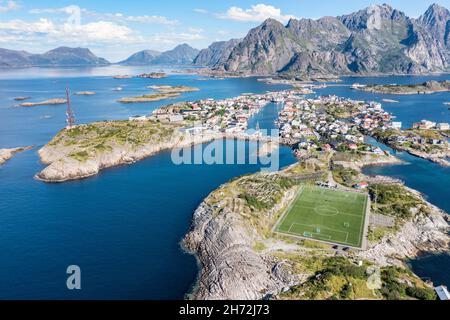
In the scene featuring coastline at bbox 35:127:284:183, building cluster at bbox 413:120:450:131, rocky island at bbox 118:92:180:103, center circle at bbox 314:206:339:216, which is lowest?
center circle at bbox 314:206:339:216

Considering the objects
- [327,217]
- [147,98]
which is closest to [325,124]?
[327,217]

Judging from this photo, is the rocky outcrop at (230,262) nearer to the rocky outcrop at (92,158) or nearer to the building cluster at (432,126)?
the rocky outcrop at (92,158)

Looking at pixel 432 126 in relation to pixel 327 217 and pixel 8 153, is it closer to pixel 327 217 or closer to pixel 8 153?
pixel 327 217

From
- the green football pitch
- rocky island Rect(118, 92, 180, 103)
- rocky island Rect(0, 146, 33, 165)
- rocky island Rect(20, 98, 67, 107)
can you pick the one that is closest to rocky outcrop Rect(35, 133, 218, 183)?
rocky island Rect(0, 146, 33, 165)

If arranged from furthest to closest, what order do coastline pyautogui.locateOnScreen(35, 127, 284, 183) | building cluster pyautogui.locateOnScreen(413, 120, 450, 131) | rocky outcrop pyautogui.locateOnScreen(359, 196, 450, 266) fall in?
1. building cluster pyautogui.locateOnScreen(413, 120, 450, 131)
2. coastline pyautogui.locateOnScreen(35, 127, 284, 183)
3. rocky outcrop pyautogui.locateOnScreen(359, 196, 450, 266)

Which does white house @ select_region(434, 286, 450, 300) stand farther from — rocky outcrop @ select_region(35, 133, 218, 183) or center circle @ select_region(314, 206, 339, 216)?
rocky outcrop @ select_region(35, 133, 218, 183)

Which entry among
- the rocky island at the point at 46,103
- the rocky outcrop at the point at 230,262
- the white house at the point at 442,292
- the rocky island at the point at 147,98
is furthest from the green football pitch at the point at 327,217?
the rocky island at the point at 46,103

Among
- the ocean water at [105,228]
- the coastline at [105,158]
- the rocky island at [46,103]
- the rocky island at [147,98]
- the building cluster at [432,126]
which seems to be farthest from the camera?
the rocky island at [147,98]
